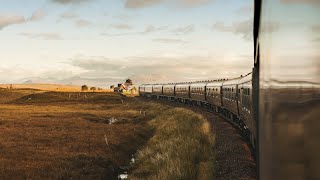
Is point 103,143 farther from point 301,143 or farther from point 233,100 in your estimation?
point 301,143

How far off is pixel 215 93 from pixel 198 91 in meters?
11.0

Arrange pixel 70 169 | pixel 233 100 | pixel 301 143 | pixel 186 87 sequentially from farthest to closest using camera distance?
1. pixel 186 87
2. pixel 233 100
3. pixel 70 169
4. pixel 301 143

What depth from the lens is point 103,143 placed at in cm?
2759

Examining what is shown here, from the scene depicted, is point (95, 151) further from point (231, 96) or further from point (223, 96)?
point (223, 96)

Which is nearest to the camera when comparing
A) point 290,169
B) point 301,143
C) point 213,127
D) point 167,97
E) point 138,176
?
point 301,143

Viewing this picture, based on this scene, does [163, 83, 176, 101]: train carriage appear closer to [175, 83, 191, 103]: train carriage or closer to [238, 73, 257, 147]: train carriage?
[175, 83, 191, 103]: train carriage

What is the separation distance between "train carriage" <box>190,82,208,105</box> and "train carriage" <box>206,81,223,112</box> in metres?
2.06

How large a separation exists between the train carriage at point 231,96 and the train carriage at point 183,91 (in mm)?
21586

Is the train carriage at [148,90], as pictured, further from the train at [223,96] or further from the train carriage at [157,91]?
the train carriage at [157,91]

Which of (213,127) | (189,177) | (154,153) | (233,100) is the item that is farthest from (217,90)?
(189,177)

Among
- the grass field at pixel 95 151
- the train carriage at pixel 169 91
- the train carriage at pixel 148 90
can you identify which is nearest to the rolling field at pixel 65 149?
the grass field at pixel 95 151

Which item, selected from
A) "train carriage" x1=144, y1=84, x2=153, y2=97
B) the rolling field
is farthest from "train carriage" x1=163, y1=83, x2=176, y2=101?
the rolling field

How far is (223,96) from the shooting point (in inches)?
1375

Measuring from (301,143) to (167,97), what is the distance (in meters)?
77.4
